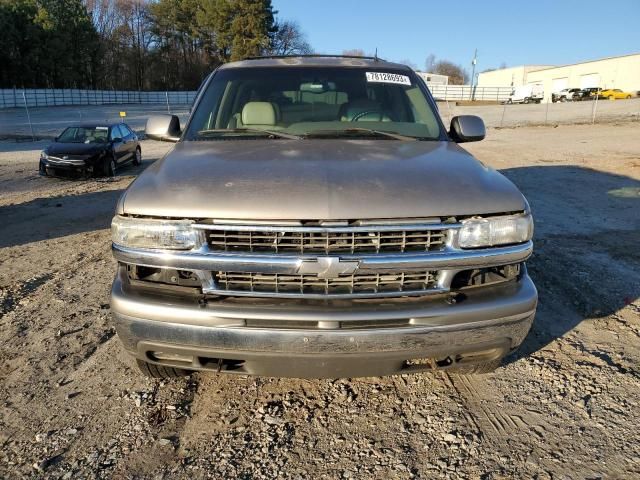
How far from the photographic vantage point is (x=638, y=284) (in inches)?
184

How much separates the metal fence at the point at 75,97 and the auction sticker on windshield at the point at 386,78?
41559 millimetres

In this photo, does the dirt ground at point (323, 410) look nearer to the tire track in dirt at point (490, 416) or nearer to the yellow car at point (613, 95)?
the tire track in dirt at point (490, 416)

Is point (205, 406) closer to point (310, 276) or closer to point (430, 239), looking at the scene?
point (310, 276)

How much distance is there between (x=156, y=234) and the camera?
234 centimetres

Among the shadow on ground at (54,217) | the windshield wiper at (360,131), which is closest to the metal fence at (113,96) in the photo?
the shadow on ground at (54,217)

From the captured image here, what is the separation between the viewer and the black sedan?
12125 mm

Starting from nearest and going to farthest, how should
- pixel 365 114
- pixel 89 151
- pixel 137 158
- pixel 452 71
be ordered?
pixel 365 114
pixel 89 151
pixel 137 158
pixel 452 71

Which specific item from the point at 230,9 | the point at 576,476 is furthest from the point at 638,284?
the point at 230,9

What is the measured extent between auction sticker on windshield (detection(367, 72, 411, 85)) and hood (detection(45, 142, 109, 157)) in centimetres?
1046

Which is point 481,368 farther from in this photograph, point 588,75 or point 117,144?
point 588,75

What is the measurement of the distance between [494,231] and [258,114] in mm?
2044

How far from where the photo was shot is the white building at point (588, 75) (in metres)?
62.0

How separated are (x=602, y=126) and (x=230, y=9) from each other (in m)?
50.5

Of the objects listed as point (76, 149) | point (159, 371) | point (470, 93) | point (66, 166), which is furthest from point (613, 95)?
point (159, 371)
